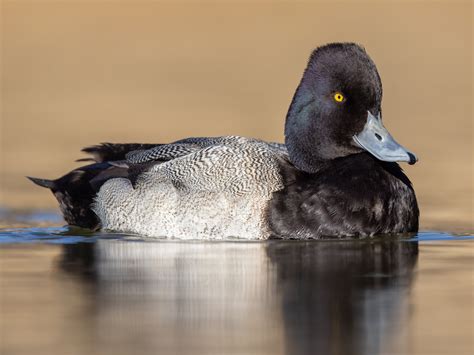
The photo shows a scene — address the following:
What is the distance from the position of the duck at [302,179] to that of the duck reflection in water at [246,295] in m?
0.22

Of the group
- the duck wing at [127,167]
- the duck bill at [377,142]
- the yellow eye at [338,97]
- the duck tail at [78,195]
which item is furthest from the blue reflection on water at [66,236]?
the yellow eye at [338,97]

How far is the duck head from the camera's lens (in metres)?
10.9

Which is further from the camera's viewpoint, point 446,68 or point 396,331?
point 446,68

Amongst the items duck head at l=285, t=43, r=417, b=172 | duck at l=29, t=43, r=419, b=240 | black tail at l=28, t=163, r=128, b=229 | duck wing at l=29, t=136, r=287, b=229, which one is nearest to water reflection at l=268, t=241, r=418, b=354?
duck at l=29, t=43, r=419, b=240

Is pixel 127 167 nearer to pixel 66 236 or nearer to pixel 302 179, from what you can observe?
pixel 66 236

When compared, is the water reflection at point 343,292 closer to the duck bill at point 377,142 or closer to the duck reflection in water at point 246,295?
the duck reflection in water at point 246,295

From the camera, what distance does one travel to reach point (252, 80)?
2208 centimetres

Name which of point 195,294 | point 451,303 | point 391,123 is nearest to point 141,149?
point 195,294

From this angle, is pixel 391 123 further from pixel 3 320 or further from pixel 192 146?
pixel 3 320

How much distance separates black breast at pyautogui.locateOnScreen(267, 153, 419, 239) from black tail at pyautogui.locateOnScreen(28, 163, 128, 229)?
183 centimetres

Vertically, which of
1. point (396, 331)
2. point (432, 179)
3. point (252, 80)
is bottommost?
point (396, 331)

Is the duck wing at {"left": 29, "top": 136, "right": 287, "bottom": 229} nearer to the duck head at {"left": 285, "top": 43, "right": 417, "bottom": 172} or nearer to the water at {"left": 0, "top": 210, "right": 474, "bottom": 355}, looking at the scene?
the duck head at {"left": 285, "top": 43, "right": 417, "bottom": 172}

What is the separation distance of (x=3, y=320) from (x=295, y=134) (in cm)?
397

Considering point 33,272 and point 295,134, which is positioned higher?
point 295,134
